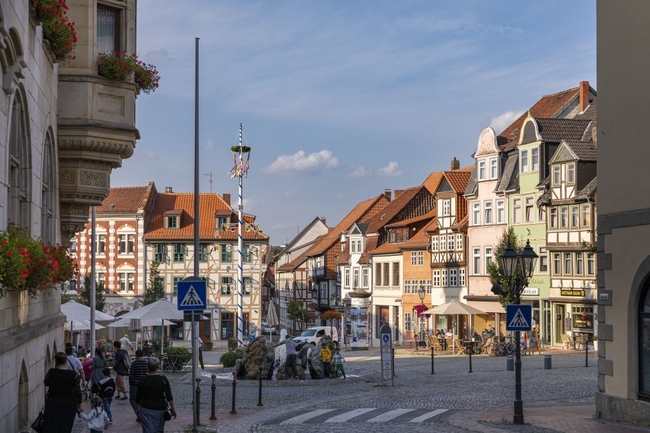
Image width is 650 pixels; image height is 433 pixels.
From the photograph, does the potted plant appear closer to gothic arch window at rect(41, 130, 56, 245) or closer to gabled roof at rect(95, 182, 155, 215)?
gothic arch window at rect(41, 130, 56, 245)

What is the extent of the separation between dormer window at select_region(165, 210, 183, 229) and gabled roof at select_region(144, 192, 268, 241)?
31 centimetres

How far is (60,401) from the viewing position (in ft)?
45.0

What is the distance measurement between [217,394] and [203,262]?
2278 inches

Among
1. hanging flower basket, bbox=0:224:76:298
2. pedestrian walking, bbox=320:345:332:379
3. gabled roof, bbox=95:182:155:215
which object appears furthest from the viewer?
gabled roof, bbox=95:182:155:215

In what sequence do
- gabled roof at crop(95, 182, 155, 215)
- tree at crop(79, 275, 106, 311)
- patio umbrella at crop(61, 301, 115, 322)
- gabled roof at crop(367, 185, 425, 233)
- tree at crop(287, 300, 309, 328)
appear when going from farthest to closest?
tree at crop(287, 300, 309, 328) < gabled roof at crop(95, 182, 155, 215) < gabled roof at crop(367, 185, 425, 233) < tree at crop(79, 275, 106, 311) < patio umbrella at crop(61, 301, 115, 322)

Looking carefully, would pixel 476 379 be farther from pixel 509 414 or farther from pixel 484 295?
pixel 484 295

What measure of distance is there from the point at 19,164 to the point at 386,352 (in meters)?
18.3

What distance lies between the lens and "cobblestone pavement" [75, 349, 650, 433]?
2028 cm

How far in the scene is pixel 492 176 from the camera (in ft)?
211

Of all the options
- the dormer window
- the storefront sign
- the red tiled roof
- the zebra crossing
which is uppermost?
the red tiled roof

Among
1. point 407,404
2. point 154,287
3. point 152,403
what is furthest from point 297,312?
point 152,403

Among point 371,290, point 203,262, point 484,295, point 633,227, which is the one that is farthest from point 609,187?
point 203,262

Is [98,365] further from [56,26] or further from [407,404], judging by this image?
[56,26]

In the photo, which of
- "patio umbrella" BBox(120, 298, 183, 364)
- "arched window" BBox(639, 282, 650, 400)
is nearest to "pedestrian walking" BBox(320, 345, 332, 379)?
"patio umbrella" BBox(120, 298, 183, 364)
